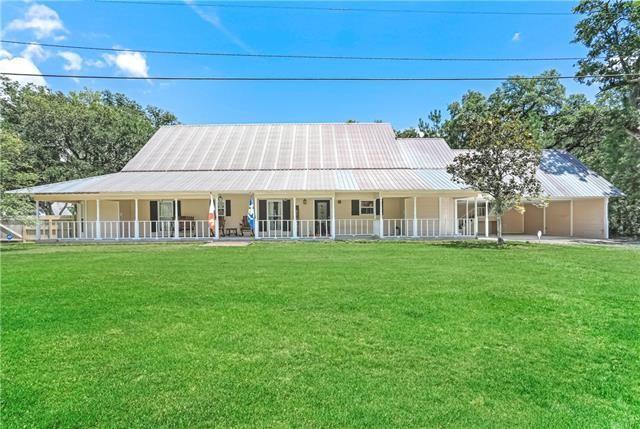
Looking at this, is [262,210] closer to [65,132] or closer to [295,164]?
[295,164]

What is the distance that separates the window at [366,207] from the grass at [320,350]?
12.0 meters

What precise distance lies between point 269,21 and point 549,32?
1103 centimetres

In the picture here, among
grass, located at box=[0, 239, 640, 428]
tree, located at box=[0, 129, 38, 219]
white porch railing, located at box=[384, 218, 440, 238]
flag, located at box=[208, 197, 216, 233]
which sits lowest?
grass, located at box=[0, 239, 640, 428]

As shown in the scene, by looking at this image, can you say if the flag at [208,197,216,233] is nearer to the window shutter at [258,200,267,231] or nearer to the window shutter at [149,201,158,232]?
the window shutter at [258,200,267,231]

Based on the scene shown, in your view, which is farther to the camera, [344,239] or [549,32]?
[344,239]

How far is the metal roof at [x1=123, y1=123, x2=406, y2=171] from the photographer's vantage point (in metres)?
22.4

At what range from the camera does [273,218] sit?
2039 cm

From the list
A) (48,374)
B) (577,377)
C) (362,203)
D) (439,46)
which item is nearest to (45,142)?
(362,203)

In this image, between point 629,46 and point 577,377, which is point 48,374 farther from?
point 629,46

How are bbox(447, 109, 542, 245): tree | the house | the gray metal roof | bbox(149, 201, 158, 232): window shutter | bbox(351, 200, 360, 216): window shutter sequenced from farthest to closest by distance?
bbox(149, 201, 158, 232): window shutter, bbox(351, 200, 360, 216): window shutter, the gray metal roof, the house, bbox(447, 109, 542, 245): tree

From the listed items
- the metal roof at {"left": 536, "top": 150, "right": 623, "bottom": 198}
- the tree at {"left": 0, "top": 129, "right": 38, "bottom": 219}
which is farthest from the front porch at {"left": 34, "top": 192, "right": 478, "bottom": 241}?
the metal roof at {"left": 536, "top": 150, "right": 623, "bottom": 198}

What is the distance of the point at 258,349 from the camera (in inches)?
179

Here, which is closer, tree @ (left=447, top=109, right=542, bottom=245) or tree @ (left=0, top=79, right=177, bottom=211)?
tree @ (left=447, top=109, right=542, bottom=245)

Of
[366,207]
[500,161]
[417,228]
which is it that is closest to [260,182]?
[366,207]
